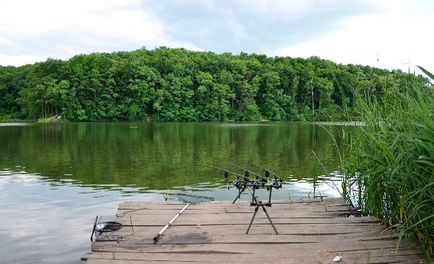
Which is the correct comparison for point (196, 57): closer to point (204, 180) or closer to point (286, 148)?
point (286, 148)

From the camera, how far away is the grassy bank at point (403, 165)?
14.3 feet

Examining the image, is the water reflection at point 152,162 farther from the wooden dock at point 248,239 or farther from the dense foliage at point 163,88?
the dense foliage at point 163,88

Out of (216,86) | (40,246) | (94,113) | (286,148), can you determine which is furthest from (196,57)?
(40,246)

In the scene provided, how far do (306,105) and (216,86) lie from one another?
2246cm

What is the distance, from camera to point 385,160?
18.9 feet

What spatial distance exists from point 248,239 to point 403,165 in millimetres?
2123

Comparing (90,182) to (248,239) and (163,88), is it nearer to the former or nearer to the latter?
(248,239)

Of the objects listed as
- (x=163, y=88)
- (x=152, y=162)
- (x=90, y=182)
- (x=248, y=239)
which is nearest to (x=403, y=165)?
(x=248, y=239)

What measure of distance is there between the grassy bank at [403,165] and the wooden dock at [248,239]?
0.85ft

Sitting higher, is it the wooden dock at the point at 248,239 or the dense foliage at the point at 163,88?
the dense foliage at the point at 163,88

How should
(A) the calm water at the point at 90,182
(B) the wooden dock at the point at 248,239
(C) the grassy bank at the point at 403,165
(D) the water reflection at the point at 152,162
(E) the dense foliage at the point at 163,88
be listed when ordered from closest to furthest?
(C) the grassy bank at the point at 403,165 → (B) the wooden dock at the point at 248,239 → (A) the calm water at the point at 90,182 → (D) the water reflection at the point at 152,162 → (E) the dense foliage at the point at 163,88

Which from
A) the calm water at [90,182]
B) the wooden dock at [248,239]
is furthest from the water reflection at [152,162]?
the wooden dock at [248,239]

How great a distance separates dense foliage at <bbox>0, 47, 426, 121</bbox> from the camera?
277ft

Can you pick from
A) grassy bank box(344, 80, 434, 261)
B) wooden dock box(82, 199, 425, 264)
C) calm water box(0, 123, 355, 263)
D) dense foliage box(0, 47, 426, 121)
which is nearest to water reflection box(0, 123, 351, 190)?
calm water box(0, 123, 355, 263)
